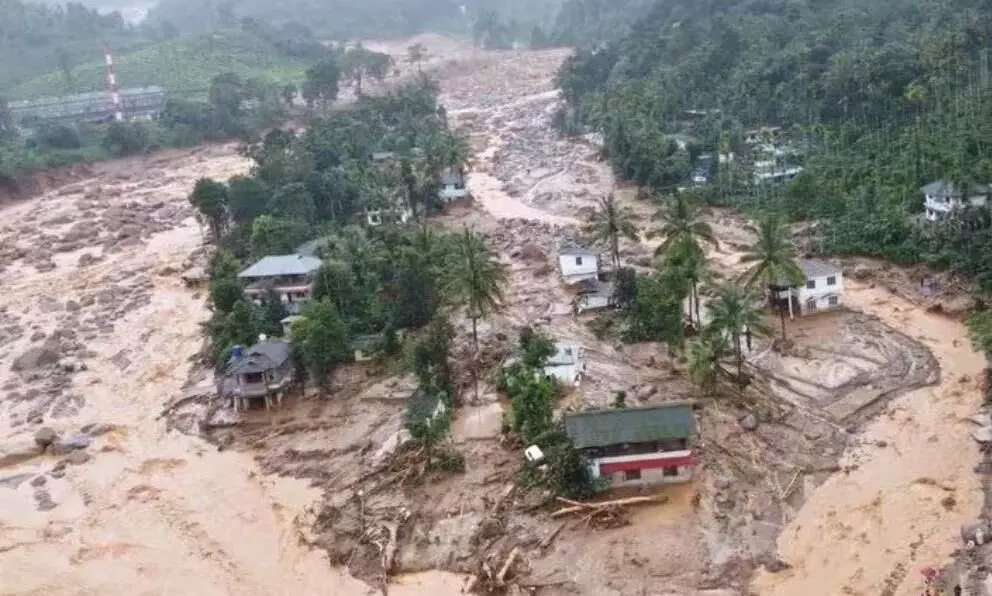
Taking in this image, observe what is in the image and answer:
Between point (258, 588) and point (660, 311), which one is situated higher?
point (660, 311)

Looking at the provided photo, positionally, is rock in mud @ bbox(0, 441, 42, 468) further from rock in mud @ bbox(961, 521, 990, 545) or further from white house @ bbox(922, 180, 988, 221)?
white house @ bbox(922, 180, 988, 221)

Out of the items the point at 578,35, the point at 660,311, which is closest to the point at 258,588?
the point at 660,311

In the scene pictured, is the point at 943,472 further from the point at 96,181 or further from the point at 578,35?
the point at 578,35

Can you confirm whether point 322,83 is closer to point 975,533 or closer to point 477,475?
point 477,475

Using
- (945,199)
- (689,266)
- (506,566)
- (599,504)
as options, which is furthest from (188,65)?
(506,566)

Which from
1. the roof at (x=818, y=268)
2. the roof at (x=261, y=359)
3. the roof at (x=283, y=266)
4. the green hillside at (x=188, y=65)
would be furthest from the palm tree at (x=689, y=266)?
the green hillside at (x=188, y=65)

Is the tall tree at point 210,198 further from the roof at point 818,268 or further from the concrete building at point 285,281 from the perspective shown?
the roof at point 818,268

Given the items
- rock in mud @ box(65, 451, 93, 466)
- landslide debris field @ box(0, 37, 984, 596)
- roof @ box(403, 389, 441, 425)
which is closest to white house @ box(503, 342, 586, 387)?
landslide debris field @ box(0, 37, 984, 596)
